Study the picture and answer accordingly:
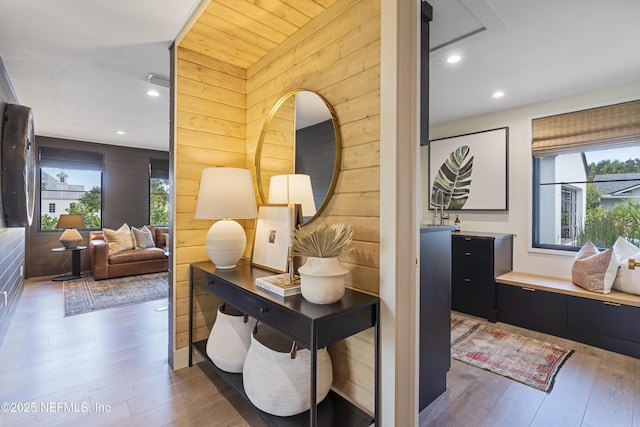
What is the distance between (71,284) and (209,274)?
164 inches

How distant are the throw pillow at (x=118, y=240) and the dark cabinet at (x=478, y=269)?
209 inches

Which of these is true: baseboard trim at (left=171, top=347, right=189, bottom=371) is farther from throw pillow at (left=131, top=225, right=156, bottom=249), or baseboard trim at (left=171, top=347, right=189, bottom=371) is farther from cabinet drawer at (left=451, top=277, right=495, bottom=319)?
throw pillow at (left=131, top=225, right=156, bottom=249)

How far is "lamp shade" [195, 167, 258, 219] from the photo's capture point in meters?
2.01

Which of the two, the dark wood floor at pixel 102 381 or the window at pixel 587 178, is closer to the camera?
the dark wood floor at pixel 102 381

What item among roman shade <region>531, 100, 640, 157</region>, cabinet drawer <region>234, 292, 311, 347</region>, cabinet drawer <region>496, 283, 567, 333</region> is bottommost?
cabinet drawer <region>496, 283, 567, 333</region>

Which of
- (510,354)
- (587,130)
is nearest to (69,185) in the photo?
(510,354)

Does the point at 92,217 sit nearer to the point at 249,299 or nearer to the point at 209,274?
the point at 209,274

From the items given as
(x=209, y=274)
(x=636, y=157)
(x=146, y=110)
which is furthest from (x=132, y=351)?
(x=636, y=157)

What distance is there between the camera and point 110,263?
16.5ft

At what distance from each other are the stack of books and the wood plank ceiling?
160 centimetres

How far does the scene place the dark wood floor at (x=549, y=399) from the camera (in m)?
1.76

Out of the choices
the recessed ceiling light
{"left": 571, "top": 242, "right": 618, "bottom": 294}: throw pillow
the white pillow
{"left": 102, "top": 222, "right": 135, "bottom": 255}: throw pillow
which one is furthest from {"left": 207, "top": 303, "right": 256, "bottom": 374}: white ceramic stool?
{"left": 102, "top": 222, "right": 135, "bottom": 255}: throw pillow

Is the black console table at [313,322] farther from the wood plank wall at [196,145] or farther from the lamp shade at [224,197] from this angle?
the wood plank wall at [196,145]

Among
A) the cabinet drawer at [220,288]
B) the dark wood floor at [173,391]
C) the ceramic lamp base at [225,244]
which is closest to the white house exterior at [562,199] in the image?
the dark wood floor at [173,391]
